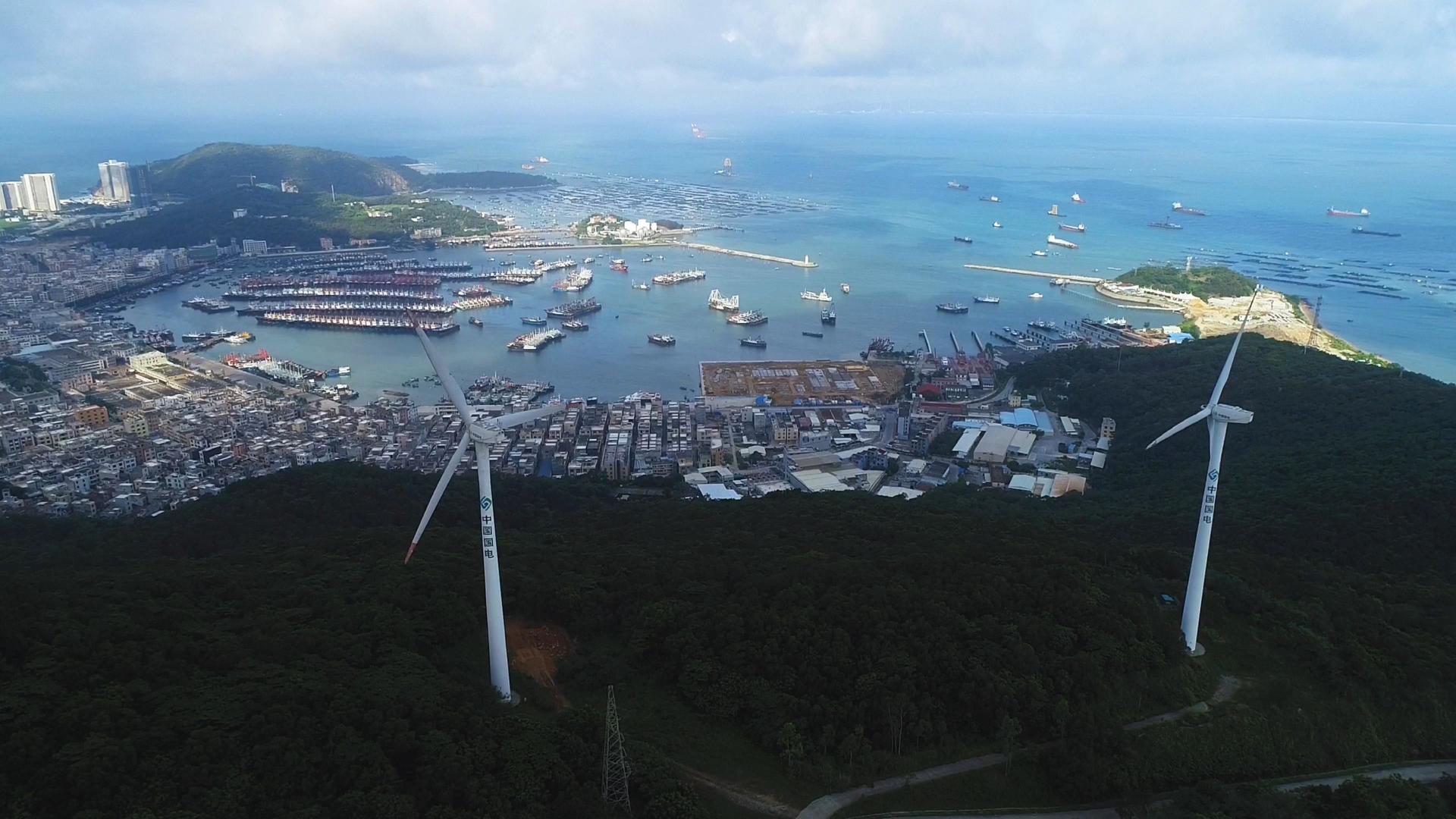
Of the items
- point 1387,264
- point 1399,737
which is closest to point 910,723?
point 1399,737

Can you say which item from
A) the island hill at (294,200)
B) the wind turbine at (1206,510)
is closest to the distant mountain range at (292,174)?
the island hill at (294,200)

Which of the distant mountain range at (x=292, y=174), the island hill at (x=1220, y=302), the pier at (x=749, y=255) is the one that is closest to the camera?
the island hill at (x=1220, y=302)

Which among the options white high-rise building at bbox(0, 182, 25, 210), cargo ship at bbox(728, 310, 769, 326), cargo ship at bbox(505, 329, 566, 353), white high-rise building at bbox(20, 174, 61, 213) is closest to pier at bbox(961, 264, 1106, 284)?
cargo ship at bbox(728, 310, 769, 326)

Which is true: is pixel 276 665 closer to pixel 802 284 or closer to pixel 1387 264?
pixel 802 284

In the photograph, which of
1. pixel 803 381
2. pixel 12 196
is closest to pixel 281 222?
pixel 12 196

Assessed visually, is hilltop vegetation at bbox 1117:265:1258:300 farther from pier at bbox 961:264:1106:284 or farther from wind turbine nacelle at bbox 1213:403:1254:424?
wind turbine nacelle at bbox 1213:403:1254:424

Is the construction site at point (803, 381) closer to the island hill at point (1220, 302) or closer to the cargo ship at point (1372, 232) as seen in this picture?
the island hill at point (1220, 302)
